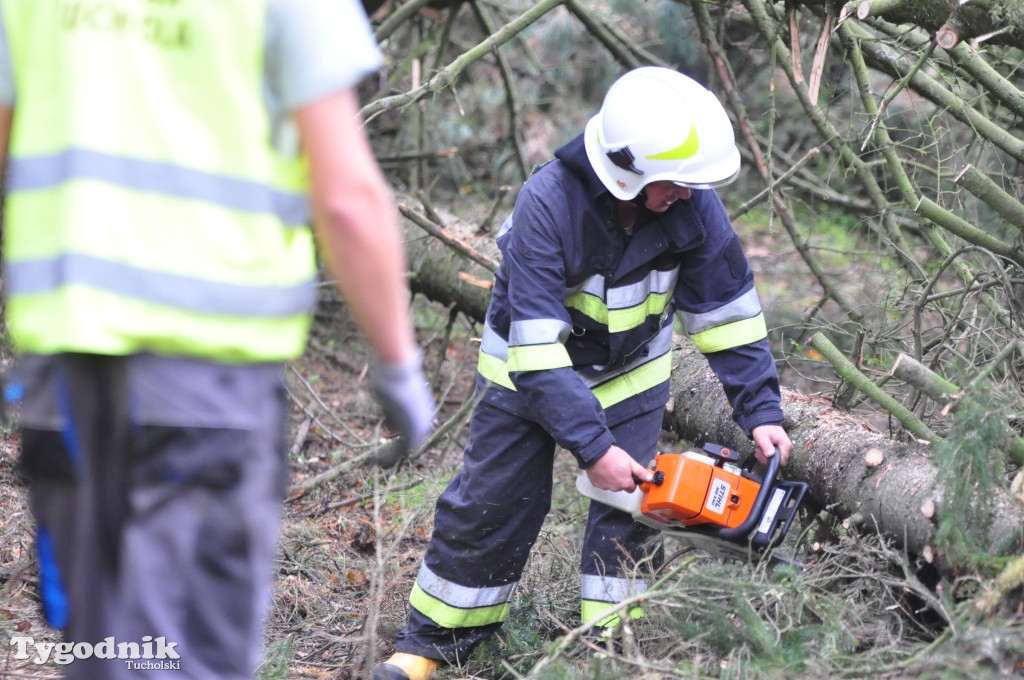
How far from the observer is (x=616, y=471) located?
2.81 metres

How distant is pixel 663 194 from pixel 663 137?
0.65ft

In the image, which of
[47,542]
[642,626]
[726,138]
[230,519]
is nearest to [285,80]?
[230,519]

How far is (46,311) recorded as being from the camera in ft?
4.78

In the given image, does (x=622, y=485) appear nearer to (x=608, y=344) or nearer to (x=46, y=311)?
(x=608, y=344)

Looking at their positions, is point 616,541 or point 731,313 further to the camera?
point 731,313

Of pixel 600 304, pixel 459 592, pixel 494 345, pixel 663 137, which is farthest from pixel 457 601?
pixel 663 137

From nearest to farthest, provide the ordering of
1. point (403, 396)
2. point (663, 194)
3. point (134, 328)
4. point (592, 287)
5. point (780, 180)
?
1. point (134, 328)
2. point (403, 396)
3. point (663, 194)
4. point (592, 287)
5. point (780, 180)

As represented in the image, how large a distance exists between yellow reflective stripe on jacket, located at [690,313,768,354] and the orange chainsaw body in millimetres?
431

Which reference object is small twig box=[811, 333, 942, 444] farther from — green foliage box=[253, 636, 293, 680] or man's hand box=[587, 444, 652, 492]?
green foliage box=[253, 636, 293, 680]

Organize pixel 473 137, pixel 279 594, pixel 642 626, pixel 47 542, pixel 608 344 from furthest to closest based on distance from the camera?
pixel 473 137
pixel 279 594
pixel 608 344
pixel 642 626
pixel 47 542

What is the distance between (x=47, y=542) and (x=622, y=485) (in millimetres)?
1688

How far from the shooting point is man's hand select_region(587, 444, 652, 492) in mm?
2807

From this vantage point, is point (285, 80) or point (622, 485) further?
point (622, 485)

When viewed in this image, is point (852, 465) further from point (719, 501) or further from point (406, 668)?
point (406, 668)
